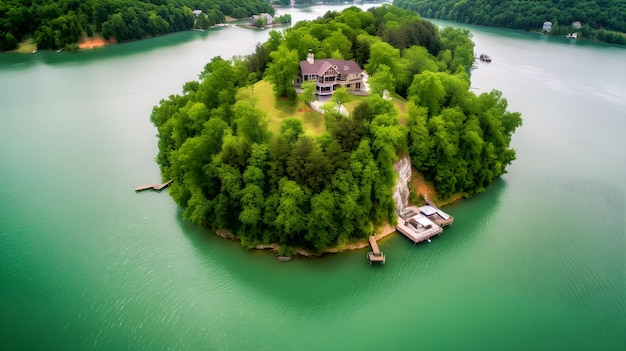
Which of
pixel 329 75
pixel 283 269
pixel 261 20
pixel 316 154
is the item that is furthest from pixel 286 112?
pixel 261 20

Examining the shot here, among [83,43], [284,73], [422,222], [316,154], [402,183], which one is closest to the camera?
[316,154]

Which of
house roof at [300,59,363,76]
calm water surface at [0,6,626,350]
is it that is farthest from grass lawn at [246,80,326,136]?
calm water surface at [0,6,626,350]

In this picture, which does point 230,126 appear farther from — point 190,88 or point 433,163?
point 433,163

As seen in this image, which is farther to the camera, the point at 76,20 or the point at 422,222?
the point at 76,20

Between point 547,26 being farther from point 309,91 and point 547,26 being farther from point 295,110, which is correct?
point 295,110

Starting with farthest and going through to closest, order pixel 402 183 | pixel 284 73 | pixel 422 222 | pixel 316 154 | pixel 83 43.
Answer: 1. pixel 83 43
2. pixel 284 73
3. pixel 402 183
4. pixel 422 222
5. pixel 316 154

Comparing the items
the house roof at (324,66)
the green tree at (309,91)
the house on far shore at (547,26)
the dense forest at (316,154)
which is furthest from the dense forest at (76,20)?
the house on far shore at (547,26)

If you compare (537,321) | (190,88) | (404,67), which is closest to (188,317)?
(537,321)

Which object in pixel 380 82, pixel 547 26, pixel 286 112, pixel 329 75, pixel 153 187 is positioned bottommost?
pixel 153 187
